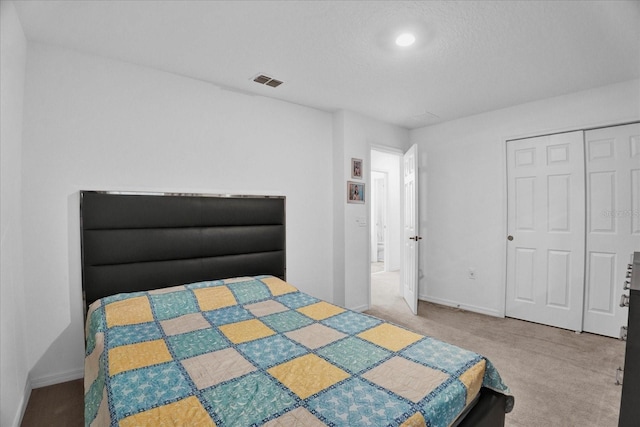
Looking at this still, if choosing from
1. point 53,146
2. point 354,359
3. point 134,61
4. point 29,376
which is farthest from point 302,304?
point 134,61

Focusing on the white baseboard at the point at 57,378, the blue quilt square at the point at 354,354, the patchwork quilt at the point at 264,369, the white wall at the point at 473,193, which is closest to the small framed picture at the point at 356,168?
the white wall at the point at 473,193

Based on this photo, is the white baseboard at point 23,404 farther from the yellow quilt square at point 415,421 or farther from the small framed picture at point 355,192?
the small framed picture at point 355,192

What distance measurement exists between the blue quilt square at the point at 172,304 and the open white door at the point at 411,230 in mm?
2583

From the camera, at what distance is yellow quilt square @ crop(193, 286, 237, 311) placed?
2275mm

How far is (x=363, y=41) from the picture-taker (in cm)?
218

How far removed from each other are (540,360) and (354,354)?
82.1 inches

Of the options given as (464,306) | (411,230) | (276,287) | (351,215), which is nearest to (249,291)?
(276,287)

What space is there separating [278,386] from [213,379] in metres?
0.29

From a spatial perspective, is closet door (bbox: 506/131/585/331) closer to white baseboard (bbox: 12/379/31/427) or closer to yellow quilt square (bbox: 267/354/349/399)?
yellow quilt square (bbox: 267/354/349/399)

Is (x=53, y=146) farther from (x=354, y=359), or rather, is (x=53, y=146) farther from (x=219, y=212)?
(x=354, y=359)

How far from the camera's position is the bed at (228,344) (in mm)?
1154

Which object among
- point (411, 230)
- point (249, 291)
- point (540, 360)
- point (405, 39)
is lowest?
point (540, 360)

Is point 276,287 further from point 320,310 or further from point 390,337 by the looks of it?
point 390,337

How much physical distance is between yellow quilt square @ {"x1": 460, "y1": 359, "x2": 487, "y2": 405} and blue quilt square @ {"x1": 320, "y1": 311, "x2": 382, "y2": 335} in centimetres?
61
